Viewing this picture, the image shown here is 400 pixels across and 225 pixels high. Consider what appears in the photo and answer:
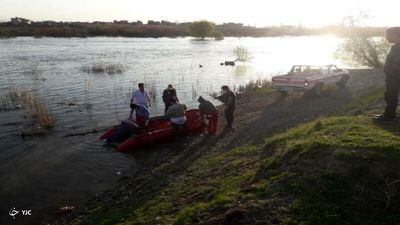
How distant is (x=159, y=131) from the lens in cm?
1481

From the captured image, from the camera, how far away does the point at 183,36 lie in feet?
336

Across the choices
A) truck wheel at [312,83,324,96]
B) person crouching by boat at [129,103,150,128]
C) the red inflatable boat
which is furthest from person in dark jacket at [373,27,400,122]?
truck wheel at [312,83,324,96]

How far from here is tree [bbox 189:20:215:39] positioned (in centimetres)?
9394

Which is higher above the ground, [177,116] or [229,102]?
[229,102]

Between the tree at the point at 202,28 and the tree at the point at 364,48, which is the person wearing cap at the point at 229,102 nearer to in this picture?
the tree at the point at 364,48

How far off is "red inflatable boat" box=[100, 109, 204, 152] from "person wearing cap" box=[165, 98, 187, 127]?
237 millimetres

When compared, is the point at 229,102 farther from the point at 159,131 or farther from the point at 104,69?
the point at 104,69

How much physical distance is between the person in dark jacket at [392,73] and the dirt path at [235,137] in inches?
151

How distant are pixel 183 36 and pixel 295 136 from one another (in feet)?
309

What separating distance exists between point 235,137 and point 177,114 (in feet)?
7.24

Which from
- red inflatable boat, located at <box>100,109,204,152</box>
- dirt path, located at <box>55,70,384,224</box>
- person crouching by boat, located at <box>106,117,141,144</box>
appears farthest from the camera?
person crouching by boat, located at <box>106,117,141,144</box>

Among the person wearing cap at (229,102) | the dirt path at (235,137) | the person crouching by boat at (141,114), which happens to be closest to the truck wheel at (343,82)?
the dirt path at (235,137)
